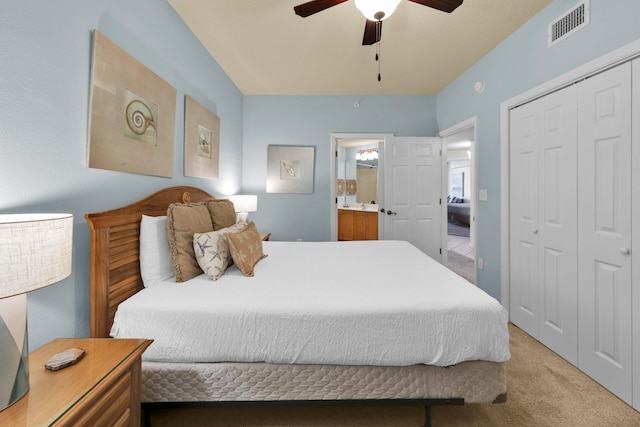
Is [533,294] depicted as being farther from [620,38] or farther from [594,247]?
[620,38]

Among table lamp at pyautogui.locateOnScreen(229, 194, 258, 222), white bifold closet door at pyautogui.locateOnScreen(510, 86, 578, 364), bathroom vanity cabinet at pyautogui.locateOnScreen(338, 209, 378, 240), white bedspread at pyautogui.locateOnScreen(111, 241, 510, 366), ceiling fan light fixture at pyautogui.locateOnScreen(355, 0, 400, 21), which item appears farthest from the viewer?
bathroom vanity cabinet at pyautogui.locateOnScreen(338, 209, 378, 240)

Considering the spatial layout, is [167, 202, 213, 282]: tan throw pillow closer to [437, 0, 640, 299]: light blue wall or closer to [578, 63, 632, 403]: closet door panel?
[578, 63, 632, 403]: closet door panel

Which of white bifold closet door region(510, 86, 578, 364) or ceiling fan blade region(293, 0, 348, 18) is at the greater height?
ceiling fan blade region(293, 0, 348, 18)

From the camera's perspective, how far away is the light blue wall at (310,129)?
386 centimetres

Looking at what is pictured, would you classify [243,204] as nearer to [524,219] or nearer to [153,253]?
[153,253]

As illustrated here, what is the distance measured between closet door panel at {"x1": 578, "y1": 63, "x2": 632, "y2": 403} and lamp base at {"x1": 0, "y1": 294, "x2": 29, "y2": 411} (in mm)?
2846

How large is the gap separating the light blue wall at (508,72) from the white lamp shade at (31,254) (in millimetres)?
2968

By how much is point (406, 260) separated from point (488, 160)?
166cm

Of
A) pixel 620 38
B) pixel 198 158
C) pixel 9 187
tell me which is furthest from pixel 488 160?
pixel 9 187

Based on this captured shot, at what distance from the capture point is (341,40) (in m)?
2.49

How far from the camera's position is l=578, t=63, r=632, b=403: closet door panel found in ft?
5.11

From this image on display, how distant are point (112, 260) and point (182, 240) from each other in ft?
1.17

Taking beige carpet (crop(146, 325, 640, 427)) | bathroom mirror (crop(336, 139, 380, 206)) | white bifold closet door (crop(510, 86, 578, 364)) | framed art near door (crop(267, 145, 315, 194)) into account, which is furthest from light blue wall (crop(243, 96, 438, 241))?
beige carpet (crop(146, 325, 640, 427))

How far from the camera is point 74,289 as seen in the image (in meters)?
1.28
